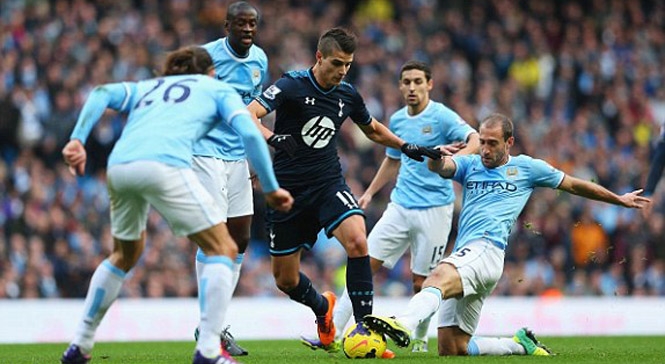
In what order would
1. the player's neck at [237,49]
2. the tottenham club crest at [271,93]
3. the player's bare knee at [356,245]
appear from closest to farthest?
the player's bare knee at [356,245], the tottenham club crest at [271,93], the player's neck at [237,49]

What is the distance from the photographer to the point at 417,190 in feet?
38.3

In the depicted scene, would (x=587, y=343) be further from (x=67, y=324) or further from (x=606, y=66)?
(x=606, y=66)

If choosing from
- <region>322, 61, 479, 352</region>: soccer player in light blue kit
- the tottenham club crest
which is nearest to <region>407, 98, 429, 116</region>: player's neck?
<region>322, 61, 479, 352</region>: soccer player in light blue kit

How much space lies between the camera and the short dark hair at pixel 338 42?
9305 millimetres

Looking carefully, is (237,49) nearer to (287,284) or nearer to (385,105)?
(287,284)

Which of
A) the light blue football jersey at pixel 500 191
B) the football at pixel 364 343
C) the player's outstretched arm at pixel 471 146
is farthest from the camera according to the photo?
the player's outstretched arm at pixel 471 146

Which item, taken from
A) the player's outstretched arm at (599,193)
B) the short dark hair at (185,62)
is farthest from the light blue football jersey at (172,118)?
the player's outstretched arm at (599,193)

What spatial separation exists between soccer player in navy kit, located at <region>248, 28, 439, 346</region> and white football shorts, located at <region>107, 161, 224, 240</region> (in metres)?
1.95

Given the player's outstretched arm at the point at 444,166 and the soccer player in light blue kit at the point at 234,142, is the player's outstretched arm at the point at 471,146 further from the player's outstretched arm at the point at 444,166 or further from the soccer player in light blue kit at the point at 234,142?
the soccer player in light blue kit at the point at 234,142

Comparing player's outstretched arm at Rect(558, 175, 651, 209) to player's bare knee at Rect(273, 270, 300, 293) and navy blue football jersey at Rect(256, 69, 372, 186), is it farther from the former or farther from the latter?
player's bare knee at Rect(273, 270, 300, 293)

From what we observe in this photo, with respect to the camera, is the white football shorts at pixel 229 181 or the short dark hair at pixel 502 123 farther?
the white football shorts at pixel 229 181

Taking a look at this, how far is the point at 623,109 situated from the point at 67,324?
1203cm

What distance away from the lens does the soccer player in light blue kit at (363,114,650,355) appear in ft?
29.6

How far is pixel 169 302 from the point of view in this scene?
15328 mm
